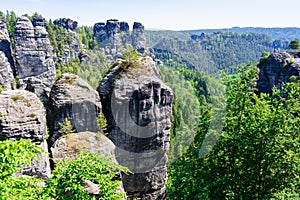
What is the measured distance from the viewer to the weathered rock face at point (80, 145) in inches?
482

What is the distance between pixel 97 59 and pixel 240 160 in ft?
285

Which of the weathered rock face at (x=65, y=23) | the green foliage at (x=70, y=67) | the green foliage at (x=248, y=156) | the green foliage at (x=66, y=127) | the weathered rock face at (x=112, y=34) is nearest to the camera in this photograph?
the green foliage at (x=248, y=156)

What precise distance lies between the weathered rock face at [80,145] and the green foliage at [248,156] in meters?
3.83

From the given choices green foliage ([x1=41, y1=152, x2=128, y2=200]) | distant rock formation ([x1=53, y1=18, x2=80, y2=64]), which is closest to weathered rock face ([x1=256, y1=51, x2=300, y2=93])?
green foliage ([x1=41, y1=152, x2=128, y2=200])

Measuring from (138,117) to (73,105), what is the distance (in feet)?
11.6

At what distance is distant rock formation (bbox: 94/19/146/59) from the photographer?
12450 cm

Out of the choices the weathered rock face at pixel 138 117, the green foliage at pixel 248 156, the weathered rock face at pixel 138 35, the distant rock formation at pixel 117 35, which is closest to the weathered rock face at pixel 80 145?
the weathered rock face at pixel 138 117

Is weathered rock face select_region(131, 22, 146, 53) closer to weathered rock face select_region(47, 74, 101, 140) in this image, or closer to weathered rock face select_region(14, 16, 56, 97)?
weathered rock face select_region(14, 16, 56, 97)

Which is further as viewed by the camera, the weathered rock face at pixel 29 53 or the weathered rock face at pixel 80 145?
the weathered rock face at pixel 29 53

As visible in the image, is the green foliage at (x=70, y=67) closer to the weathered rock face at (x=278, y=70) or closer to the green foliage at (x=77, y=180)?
the weathered rock face at (x=278, y=70)

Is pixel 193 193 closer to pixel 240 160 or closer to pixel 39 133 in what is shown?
pixel 240 160

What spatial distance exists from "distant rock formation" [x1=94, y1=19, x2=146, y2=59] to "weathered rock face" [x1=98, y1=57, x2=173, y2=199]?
109 meters

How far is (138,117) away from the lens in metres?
15.0

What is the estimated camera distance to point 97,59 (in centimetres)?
9506
